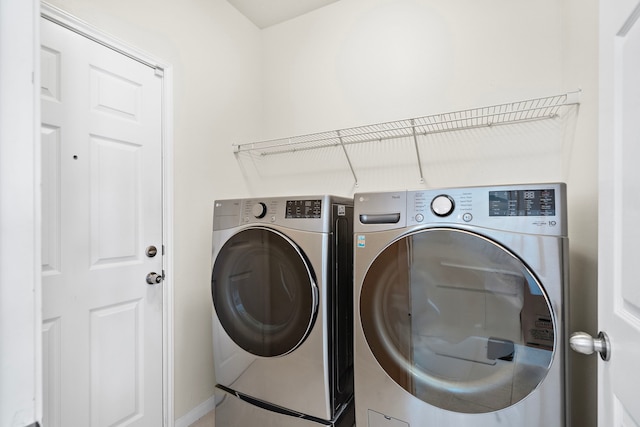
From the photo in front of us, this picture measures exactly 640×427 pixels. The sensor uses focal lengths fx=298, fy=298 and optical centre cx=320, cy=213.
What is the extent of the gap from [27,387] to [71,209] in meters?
0.95

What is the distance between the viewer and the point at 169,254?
1.70 meters

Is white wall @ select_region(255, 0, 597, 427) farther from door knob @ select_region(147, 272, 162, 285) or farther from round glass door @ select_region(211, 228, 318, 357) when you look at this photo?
door knob @ select_region(147, 272, 162, 285)

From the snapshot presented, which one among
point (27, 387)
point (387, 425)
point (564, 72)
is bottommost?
point (387, 425)

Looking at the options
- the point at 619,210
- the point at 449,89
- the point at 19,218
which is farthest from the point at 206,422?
the point at 449,89

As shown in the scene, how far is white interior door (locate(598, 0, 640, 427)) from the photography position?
55cm

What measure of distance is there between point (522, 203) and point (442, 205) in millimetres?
256

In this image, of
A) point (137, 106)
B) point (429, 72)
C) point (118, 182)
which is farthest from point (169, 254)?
point (429, 72)

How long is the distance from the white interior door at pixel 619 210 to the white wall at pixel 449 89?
0.65m

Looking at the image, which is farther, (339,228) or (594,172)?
(339,228)

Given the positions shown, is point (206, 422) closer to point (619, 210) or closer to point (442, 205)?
point (442, 205)

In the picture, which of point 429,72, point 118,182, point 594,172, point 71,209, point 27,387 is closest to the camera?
point 27,387

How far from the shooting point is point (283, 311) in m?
1.45

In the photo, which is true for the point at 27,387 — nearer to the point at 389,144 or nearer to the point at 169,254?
the point at 169,254

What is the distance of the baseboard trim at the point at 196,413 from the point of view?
175cm
